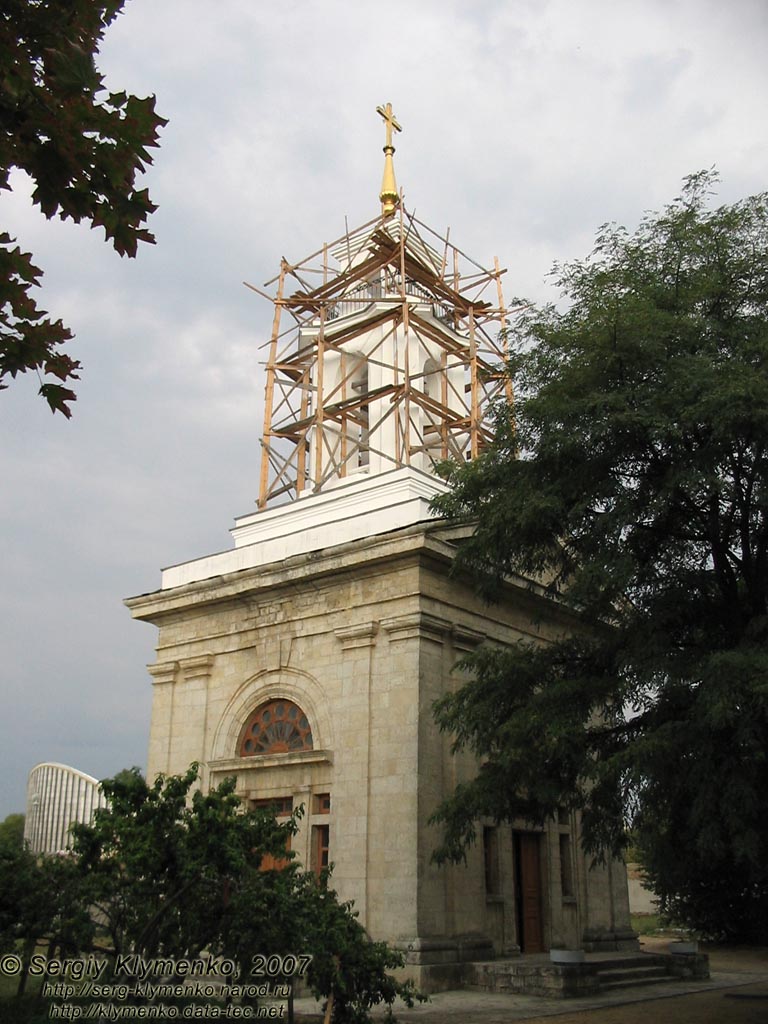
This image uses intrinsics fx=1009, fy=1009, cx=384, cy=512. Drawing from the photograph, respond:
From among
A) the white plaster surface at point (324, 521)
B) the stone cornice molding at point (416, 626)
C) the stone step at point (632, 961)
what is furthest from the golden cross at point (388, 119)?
the stone step at point (632, 961)

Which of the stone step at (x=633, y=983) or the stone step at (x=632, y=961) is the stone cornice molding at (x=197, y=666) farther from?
the stone step at (x=633, y=983)

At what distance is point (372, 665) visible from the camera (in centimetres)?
1934

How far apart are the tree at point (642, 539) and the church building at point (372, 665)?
2.04 metres

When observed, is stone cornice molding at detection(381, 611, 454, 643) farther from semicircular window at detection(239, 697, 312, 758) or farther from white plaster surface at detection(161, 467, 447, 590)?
semicircular window at detection(239, 697, 312, 758)

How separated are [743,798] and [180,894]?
664 cm

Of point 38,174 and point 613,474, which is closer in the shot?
point 38,174

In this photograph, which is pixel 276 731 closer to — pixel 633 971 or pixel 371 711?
pixel 371 711

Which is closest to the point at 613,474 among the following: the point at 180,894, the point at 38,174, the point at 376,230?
the point at 180,894

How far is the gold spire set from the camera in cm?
3067

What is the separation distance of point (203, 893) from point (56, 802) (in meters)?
29.1

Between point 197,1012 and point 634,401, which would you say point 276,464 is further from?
point 197,1012

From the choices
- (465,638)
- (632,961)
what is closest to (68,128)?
(465,638)

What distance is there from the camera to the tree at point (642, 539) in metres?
13.0

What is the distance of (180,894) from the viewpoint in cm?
998
